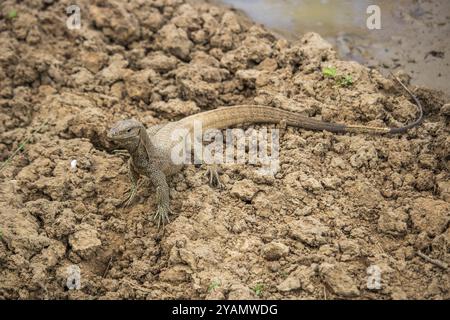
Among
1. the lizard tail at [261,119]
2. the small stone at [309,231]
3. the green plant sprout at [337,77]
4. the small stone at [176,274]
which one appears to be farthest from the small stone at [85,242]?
the green plant sprout at [337,77]

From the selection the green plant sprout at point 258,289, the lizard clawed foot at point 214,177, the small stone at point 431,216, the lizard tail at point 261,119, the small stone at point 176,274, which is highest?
the lizard tail at point 261,119

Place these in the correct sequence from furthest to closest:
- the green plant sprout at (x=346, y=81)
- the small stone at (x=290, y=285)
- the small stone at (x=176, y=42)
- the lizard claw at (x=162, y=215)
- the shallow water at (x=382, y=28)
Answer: the small stone at (x=176, y=42) < the shallow water at (x=382, y=28) < the green plant sprout at (x=346, y=81) < the lizard claw at (x=162, y=215) < the small stone at (x=290, y=285)

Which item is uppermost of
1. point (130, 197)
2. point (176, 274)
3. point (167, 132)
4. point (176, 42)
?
point (176, 42)

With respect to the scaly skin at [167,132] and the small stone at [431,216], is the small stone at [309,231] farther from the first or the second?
the scaly skin at [167,132]

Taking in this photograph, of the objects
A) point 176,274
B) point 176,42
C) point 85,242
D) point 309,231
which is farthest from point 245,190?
point 176,42

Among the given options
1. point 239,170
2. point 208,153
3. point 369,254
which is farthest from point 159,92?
point 369,254

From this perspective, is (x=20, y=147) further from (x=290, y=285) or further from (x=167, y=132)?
(x=290, y=285)
